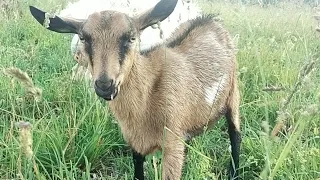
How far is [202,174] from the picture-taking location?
9.76ft

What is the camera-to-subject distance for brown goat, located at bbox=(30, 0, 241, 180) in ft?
8.41

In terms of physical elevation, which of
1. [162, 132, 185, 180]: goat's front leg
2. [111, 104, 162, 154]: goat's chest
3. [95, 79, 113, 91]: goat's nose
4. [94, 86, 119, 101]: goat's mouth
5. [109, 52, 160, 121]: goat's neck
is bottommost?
[162, 132, 185, 180]: goat's front leg

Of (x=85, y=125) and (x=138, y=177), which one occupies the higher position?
(x=85, y=125)

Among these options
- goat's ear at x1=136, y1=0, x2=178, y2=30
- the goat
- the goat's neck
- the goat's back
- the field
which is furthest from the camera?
the goat

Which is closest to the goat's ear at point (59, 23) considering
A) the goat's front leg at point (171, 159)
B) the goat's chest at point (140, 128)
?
the goat's chest at point (140, 128)

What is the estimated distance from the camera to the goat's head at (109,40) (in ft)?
7.85

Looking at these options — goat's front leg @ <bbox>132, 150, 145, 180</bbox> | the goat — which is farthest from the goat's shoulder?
the goat

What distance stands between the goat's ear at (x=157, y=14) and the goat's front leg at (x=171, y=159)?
0.68 m

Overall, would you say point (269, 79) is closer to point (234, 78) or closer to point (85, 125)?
point (234, 78)

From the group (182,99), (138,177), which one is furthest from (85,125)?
(182,99)

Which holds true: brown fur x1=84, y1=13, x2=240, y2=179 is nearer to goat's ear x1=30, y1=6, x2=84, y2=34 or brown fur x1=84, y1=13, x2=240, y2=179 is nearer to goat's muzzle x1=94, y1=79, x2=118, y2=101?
goat's muzzle x1=94, y1=79, x2=118, y2=101

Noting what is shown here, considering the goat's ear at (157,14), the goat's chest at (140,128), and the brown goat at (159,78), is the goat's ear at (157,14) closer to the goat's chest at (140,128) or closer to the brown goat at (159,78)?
the brown goat at (159,78)

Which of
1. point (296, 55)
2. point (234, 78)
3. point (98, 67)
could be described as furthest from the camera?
point (296, 55)

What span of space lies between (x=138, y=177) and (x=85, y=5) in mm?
3140
